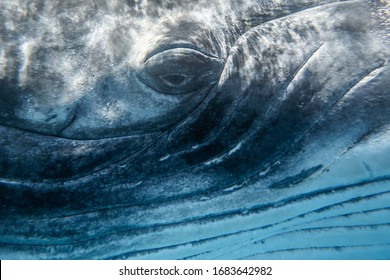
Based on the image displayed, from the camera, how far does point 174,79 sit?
3043 millimetres

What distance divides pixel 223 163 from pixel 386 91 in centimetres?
166

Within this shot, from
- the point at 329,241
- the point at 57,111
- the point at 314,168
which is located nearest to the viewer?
the point at 57,111

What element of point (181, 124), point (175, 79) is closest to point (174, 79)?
point (175, 79)

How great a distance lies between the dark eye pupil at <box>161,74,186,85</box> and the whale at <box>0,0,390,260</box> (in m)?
0.01

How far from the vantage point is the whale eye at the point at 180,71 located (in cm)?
295

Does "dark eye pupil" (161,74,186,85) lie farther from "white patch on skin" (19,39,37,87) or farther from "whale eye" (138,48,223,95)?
"white patch on skin" (19,39,37,87)

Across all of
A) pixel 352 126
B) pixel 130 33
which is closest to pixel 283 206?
pixel 352 126

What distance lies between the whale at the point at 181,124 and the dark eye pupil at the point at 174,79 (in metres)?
0.01

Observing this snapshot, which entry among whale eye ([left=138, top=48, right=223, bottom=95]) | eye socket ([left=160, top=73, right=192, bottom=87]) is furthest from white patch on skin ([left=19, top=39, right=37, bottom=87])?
eye socket ([left=160, top=73, right=192, bottom=87])

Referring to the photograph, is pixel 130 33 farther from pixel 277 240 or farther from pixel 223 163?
pixel 277 240

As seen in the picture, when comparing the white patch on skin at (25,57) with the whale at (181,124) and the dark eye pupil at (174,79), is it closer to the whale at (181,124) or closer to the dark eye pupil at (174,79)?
the whale at (181,124)

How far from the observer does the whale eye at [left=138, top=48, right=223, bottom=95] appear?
9.66ft

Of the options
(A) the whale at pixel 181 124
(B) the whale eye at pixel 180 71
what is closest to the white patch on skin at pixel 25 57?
(A) the whale at pixel 181 124

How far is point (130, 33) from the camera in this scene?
122 inches
